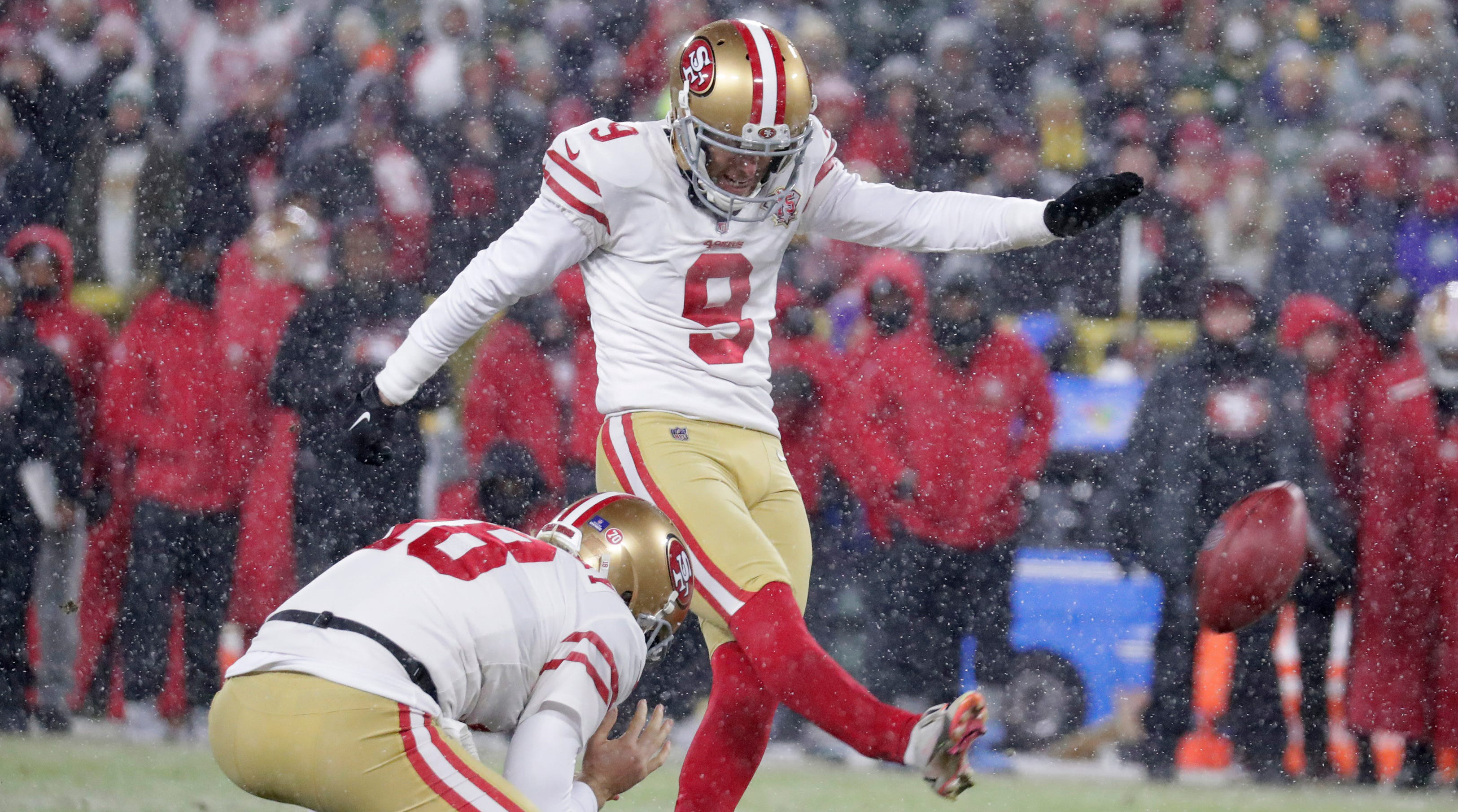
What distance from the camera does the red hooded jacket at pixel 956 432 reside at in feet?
14.4

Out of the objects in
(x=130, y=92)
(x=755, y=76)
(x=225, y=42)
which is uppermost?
(x=225, y=42)

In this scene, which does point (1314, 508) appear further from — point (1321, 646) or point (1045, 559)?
point (1045, 559)

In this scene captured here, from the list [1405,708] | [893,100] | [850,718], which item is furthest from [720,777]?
[893,100]

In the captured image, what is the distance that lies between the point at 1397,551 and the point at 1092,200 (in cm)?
196

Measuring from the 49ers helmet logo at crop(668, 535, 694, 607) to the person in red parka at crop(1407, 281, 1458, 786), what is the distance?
258cm

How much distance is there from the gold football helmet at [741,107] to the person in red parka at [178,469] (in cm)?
223

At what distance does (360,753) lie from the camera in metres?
2.00

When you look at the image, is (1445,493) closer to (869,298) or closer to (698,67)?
(869,298)

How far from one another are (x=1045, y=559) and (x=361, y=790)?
2.88 metres

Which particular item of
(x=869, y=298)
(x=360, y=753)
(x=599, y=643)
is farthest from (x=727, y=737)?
(x=869, y=298)

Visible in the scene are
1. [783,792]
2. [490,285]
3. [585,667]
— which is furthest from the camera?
[783,792]

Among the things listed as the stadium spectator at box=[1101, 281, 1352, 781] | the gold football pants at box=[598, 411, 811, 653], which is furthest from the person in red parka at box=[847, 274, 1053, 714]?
the gold football pants at box=[598, 411, 811, 653]

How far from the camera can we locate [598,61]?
5.65 meters

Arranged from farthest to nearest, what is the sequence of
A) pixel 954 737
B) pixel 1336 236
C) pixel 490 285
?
pixel 1336 236 < pixel 490 285 < pixel 954 737
